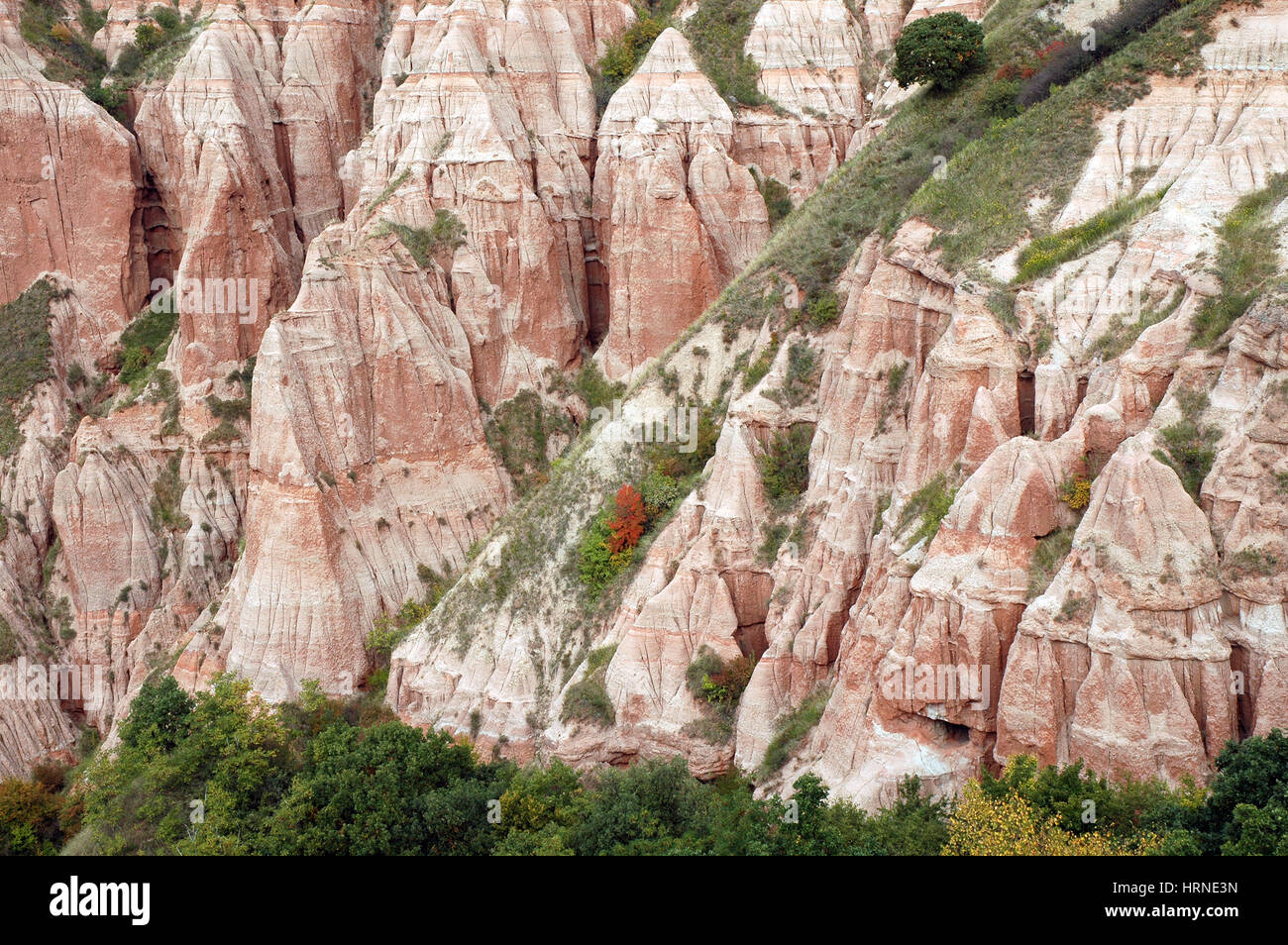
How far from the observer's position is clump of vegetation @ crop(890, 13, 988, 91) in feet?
133

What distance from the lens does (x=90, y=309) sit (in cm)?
6212

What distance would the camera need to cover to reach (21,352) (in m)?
59.6

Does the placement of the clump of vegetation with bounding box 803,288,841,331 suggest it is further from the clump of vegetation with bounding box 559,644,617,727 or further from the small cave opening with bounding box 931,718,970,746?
the small cave opening with bounding box 931,718,970,746

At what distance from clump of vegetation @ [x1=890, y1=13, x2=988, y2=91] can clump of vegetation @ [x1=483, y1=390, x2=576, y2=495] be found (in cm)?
2017

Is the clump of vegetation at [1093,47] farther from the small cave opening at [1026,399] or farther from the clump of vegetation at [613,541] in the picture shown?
the clump of vegetation at [613,541]

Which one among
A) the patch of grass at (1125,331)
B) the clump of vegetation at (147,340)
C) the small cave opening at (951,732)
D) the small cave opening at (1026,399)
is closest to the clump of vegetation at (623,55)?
the clump of vegetation at (147,340)

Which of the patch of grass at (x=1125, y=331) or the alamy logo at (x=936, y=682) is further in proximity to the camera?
the patch of grass at (x=1125, y=331)

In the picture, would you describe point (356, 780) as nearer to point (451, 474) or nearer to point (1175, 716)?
point (1175, 716)

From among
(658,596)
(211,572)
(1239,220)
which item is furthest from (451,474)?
(1239,220)

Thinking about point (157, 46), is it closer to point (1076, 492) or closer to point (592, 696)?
point (592, 696)

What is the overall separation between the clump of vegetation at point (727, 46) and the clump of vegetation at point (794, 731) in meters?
32.0

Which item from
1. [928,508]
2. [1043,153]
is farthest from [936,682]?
[1043,153]

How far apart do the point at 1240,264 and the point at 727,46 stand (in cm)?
3452
